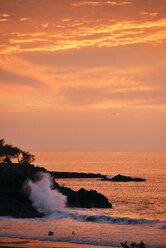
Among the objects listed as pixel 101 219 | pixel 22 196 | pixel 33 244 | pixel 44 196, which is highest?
pixel 44 196

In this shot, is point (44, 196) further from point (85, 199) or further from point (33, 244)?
Result: point (33, 244)

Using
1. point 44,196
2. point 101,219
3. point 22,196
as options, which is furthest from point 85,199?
point 101,219

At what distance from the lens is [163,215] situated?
55.3m

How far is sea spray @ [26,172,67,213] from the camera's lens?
5775 centimetres

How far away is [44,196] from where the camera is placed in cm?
5925

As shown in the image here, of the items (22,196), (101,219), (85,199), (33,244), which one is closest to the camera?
(33,244)

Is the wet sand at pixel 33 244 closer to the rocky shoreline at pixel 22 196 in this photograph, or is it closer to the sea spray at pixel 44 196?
the rocky shoreline at pixel 22 196

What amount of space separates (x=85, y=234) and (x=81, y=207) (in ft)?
66.6

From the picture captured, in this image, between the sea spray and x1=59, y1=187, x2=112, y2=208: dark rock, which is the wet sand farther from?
x1=59, y1=187, x2=112, y2=208: dark rock

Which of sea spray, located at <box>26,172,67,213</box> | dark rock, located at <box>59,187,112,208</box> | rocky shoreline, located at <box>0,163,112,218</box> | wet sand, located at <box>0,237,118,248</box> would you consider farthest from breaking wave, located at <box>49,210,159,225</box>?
wet sand, located at <box>0,237,118,248</box>

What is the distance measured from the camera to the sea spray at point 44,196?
5775 cm

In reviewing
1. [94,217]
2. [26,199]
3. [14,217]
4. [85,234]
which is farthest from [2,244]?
[26,199]

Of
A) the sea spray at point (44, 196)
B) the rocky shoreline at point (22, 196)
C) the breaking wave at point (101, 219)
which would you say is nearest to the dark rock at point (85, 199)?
the rocky shoreline at point (22, 196)

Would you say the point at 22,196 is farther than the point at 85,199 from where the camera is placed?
No
